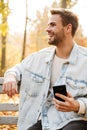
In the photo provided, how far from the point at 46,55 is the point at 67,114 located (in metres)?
0.72

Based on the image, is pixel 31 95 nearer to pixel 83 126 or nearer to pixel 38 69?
pixel 38 69

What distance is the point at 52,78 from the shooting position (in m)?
3.91

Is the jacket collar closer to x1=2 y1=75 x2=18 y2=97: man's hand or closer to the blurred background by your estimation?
x1=2 y1=75 x2=18 y2=97: man's hand

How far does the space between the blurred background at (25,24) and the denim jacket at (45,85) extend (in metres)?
2.41

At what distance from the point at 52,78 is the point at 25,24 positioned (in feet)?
45.5

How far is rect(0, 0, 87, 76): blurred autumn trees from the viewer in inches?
588

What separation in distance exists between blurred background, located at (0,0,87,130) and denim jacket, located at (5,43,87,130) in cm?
241

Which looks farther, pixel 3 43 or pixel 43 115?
pixel 3 43

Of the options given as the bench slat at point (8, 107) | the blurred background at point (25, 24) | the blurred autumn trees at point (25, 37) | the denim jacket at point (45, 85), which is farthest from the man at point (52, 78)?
the blurred autumn trees at point (25, 37)

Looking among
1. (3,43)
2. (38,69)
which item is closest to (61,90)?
(38,69)

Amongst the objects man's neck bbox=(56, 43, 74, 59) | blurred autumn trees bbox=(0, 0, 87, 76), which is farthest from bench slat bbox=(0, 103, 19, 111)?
blurred autumn trees bbox=(0, 0, 87, 76)

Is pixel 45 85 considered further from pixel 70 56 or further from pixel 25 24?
pixel 25 24

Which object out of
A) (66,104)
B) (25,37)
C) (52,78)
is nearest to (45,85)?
(52,78)

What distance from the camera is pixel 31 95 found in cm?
394
